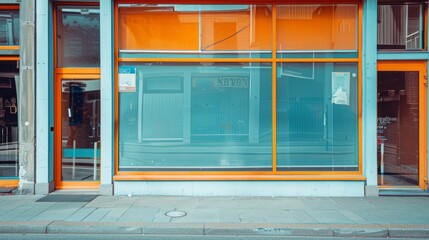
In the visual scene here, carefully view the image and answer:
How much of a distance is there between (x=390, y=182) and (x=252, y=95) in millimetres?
4036

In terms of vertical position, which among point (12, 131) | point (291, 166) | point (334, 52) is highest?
point (334, 52)

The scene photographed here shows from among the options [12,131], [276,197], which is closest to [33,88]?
[12,131]

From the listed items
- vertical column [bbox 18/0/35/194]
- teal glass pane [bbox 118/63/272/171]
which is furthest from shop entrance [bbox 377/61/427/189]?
vertical column [bbox 18/0/35/194]

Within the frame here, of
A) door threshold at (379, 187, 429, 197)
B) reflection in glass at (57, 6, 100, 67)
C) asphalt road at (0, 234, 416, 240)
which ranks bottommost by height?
asphalt road at (0, 234, 416, 240)

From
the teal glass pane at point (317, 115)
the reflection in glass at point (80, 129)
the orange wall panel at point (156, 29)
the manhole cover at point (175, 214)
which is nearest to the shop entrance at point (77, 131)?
the reflection in glass at point (80, 129)

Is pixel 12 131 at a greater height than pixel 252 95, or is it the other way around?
pixel 252 95

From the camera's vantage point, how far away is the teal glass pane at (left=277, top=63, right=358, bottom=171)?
32.3 feet

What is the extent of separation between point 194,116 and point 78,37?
3644 mm

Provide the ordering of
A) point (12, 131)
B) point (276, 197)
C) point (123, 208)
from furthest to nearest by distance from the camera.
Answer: point (12, 131) < point (276, 197) < point (123, 208)

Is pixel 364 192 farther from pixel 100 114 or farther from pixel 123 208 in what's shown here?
pixel 100 114

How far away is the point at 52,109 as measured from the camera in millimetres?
9891

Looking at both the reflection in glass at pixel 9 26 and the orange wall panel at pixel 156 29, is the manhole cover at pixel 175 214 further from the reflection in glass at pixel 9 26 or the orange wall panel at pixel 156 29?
the reflection in glass at pixel 9 26

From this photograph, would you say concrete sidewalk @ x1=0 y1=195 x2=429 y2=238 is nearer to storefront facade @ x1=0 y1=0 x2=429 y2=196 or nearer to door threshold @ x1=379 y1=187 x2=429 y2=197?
door threshold @ x1=379 y1=187 x2=429 y2=197

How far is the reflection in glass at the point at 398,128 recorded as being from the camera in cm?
989
